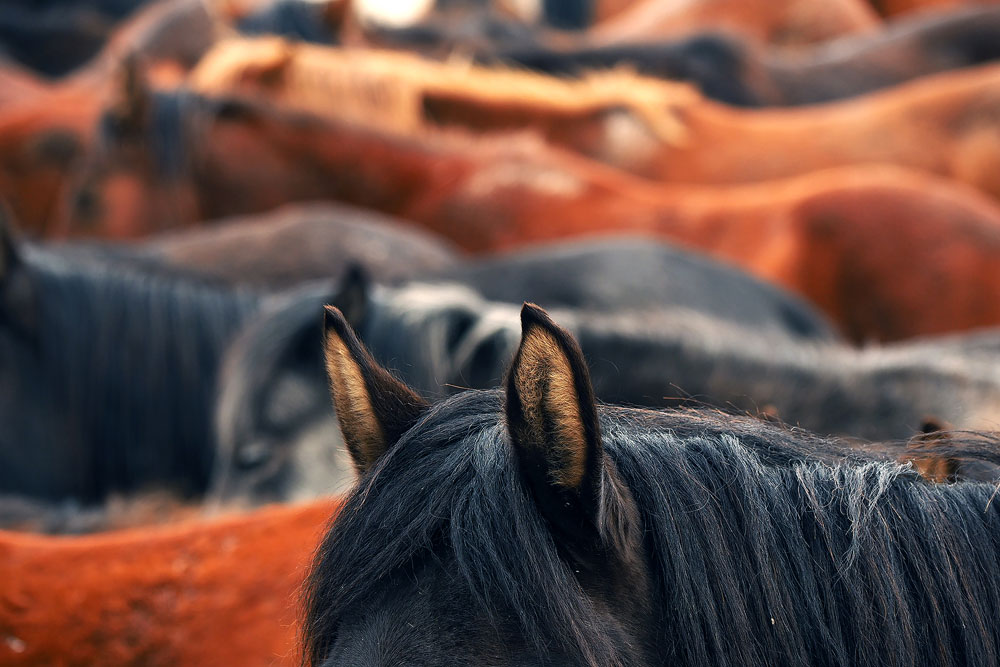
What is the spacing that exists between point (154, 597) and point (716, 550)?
0.96 meters

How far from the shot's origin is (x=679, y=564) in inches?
30.7

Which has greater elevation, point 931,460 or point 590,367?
point 931,460

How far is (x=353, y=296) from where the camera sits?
229cm

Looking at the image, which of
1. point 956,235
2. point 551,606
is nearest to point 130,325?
point 551,606

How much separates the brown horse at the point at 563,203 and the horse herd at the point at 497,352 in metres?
0.02

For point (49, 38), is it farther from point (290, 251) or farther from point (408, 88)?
point (290, 251)

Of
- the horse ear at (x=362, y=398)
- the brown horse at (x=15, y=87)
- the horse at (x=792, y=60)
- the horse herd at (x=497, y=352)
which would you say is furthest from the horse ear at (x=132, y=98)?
the horse ear at (x=362, y=398)

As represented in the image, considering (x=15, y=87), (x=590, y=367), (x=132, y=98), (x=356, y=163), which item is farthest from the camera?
(x=15, y=87)

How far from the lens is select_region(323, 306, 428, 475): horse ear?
2.82 feet

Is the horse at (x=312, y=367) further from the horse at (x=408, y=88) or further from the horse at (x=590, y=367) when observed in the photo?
the horse at (x=408, y=88)

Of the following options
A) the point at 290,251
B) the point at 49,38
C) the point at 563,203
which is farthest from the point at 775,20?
the point at 290,251

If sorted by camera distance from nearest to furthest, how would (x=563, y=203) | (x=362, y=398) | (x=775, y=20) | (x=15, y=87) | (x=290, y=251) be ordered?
(x=362, y=398)
(x=290, y=251)
(x=563, y=203)
(x=15, y=87)
(x=775, y=20)

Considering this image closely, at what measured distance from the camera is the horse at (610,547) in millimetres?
743

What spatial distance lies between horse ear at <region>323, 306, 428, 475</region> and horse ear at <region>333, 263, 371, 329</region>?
138 cm
